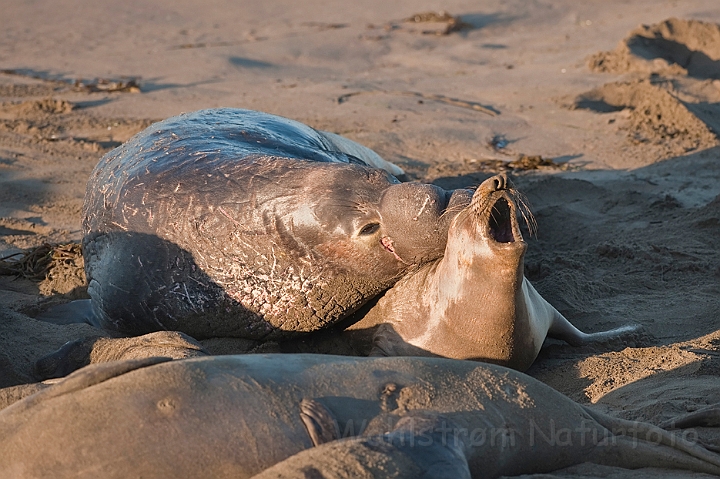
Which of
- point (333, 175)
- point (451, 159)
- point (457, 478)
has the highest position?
point (333, 175)

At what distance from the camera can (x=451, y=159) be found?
7492 millimetres

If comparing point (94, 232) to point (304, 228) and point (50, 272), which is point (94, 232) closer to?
point (50, 272)

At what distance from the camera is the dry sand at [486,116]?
4.29 m

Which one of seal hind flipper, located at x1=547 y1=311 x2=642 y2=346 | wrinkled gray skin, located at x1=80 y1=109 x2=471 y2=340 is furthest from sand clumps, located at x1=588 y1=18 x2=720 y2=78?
wrinkled gray skin, located at x1=80 y1=109 x2=471 y2=340

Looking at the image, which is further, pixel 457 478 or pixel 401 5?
pixel 401 5

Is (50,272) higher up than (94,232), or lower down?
lower down

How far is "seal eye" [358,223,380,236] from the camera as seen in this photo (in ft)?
12.9

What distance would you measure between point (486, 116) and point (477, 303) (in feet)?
17.0

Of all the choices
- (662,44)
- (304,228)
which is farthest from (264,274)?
(662,44)

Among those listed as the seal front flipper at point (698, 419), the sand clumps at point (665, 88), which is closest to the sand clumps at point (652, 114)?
the sand clumps at point (665, 88)

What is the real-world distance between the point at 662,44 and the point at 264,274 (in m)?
7.43

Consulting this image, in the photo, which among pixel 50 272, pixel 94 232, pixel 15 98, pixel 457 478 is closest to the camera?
pixel 457 478

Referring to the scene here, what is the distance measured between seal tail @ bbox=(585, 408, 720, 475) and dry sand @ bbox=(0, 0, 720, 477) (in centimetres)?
8

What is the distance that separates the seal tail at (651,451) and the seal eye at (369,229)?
1323mm
